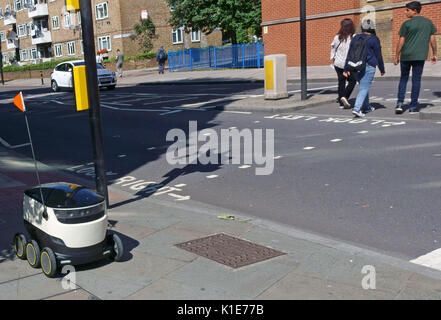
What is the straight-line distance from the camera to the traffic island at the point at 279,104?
543 inches

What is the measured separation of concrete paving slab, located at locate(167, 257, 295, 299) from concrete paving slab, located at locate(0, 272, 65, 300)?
3.16 ft

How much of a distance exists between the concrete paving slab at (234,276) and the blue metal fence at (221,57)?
30.9 meters

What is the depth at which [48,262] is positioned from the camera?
14.8 ft

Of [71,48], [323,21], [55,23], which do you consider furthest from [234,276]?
[55,23]

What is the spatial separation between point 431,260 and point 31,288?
345 centimetres

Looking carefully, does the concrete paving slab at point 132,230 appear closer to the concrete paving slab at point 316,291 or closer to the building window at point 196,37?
the concrete paving slab at point 316,291

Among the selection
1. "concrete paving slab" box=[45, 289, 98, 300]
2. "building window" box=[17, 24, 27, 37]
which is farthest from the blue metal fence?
"building window" box=[17, 24, 27, 37]

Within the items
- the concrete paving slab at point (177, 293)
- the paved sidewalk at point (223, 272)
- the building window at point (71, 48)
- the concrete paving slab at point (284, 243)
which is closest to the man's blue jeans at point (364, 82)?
the paved sidewalk at point (223, 272)

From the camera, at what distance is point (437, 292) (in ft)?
12.8

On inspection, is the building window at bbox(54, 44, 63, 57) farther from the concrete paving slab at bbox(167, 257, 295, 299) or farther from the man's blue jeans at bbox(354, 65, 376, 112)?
the concrete paving slab at bbox(167, 257, 295, 299)

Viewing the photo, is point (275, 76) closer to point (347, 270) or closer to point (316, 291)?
point (347, 270)

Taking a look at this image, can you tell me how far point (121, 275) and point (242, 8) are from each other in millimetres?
38919
